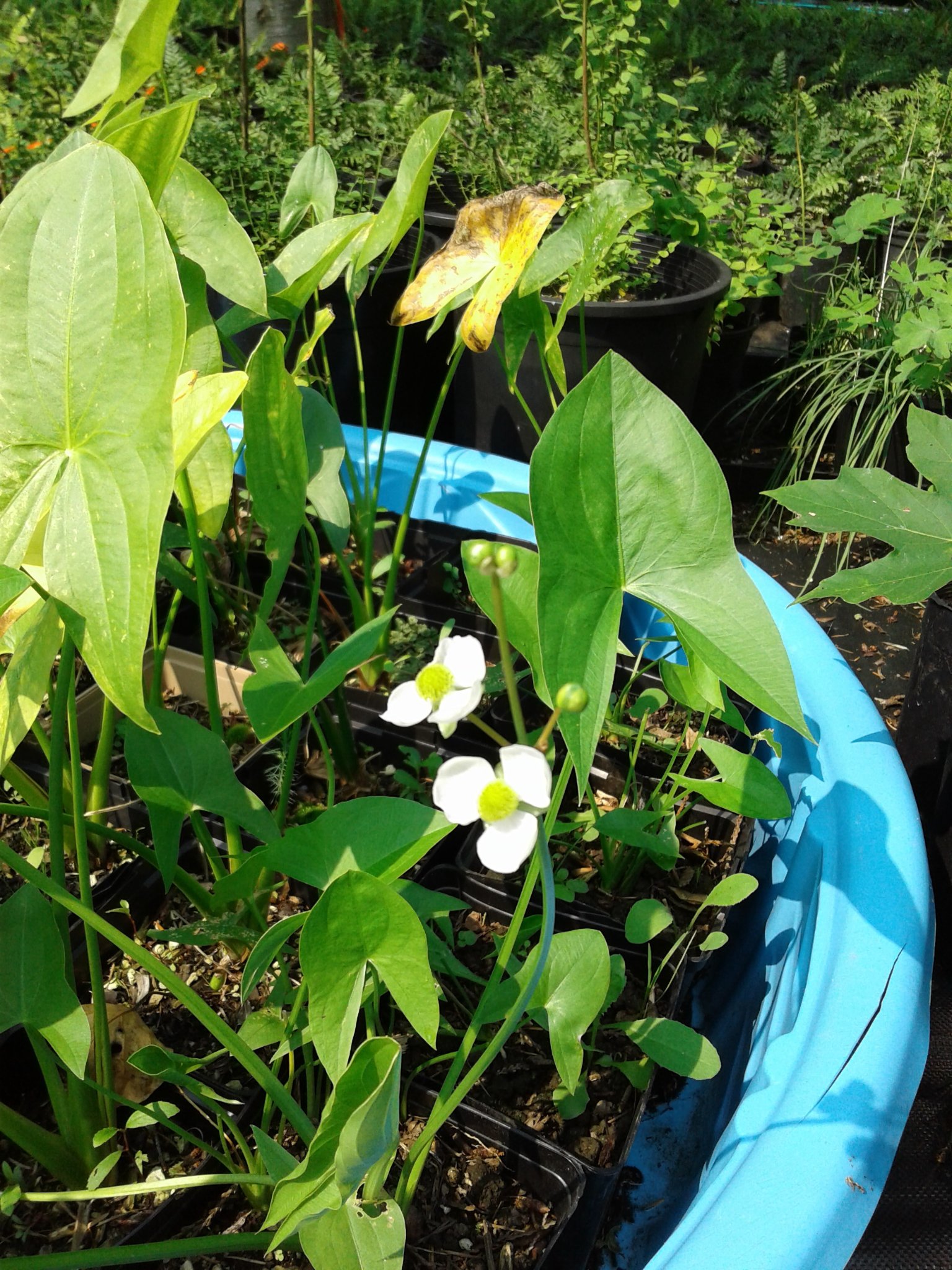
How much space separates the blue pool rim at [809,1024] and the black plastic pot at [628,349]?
0.63 meters

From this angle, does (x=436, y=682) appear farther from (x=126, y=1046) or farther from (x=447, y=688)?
(x=126, y=1046)

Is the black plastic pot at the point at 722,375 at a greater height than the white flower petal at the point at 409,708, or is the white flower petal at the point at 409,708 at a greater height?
the white flower petal at the point at 409,708

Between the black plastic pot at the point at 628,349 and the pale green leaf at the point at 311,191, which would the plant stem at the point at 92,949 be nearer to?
the pale green leaf at the point at 311,191

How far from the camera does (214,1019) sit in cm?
→ 49

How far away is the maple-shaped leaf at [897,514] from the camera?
71 centimetres

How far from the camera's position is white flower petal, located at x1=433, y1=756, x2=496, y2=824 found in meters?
0.35

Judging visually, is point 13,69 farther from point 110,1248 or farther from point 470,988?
point 110,1248

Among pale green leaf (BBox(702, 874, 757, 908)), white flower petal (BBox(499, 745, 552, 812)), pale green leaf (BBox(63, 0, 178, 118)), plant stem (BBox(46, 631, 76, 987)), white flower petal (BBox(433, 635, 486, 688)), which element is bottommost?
pale green leaf (BBox(702, 874, 757, 908))

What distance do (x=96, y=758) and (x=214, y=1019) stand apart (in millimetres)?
385

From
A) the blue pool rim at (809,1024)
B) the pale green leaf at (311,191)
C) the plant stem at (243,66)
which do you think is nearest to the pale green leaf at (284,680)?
the blue pool rim at (809,1024)

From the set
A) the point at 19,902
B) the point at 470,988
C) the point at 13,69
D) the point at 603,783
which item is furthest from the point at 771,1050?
the point at 13,69

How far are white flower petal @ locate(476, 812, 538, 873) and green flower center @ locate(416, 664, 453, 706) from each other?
6 centimetres

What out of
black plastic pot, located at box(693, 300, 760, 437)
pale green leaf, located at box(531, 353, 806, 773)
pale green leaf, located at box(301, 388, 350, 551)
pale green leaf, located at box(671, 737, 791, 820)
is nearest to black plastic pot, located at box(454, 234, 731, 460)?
black plastic pot, located at box(693, 300, 760, 437)

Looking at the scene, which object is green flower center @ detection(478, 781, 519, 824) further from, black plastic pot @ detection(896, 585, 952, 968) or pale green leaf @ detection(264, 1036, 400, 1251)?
black plastic pot @ detection(896, 585, 952, 968)
